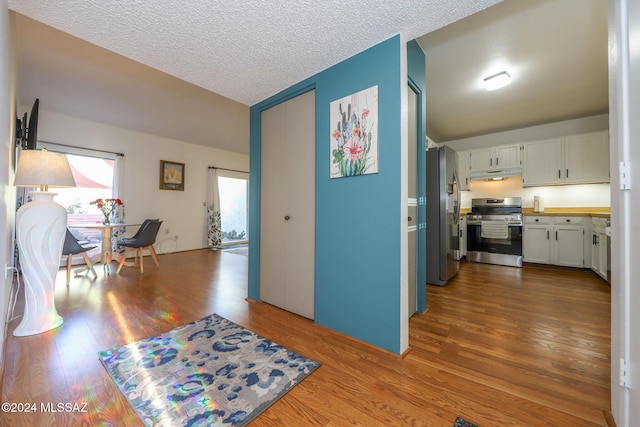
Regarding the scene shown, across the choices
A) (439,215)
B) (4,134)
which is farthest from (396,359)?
(4,134)

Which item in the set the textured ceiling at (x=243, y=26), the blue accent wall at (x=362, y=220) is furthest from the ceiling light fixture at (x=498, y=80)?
the blue accent wall at (x=362, y=220)

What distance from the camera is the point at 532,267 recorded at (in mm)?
4312

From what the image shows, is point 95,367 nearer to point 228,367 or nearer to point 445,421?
point 228,367

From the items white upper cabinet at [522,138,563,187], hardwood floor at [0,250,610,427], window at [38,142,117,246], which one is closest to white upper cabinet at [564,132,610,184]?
white upper cabinet at [522,138,563,187]

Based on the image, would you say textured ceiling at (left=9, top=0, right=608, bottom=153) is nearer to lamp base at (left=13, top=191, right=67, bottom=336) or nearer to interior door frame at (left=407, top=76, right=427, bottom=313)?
interior door frame at (left=407, top=76, right=427, bottom=313)

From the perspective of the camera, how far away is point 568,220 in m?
4.09

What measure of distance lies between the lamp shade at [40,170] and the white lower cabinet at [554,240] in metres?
6.43

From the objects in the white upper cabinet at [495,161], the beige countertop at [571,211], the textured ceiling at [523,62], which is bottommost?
the beige countertop at [571,211]

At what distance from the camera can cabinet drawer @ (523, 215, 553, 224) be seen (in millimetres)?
4254

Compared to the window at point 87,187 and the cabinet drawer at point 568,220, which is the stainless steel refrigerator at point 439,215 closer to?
the cabinet drawer at point 568,220

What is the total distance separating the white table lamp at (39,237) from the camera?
1.97 meters

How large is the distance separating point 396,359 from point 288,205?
1580 mm

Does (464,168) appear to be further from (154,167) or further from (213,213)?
(154,167)

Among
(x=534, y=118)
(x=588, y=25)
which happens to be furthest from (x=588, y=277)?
(x=588, y=25)
